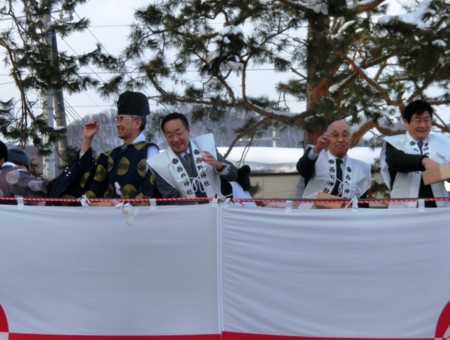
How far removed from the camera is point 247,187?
3713 millimetres

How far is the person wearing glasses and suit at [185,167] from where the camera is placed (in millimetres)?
3273

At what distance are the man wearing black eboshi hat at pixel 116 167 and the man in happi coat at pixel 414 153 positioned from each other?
132cm

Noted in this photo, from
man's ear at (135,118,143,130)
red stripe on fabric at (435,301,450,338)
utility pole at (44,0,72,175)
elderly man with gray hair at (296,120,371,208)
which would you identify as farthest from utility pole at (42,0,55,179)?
red stripe on fabric at (435,301,450,338)

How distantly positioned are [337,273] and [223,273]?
1.70 ft

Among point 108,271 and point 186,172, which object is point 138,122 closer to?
point 186,172

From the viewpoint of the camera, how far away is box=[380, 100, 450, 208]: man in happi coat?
3.25 m

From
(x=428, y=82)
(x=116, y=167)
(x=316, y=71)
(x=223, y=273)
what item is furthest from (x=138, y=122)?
(x=428, y=82)

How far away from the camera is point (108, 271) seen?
9.52 feet

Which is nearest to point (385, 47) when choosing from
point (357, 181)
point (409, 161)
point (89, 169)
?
point (357, 181)

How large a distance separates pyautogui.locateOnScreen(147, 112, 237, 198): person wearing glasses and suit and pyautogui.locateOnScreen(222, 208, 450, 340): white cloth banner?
520 millimetres

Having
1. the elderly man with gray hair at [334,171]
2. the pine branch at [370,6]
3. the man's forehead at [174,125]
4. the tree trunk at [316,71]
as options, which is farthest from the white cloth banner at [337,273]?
the pine branch at [370,6]

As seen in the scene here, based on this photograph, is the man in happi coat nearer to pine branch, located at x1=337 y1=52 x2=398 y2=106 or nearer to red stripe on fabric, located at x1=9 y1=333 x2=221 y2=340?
red stripe on fabric, located at x1=9 y1=333 x2=221 y2=340

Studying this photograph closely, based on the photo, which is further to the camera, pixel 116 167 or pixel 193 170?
pixel 116 167

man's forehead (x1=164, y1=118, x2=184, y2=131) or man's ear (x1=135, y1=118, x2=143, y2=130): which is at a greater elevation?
man's ear (x1=135, y1=118, x2=143, y2=130)
